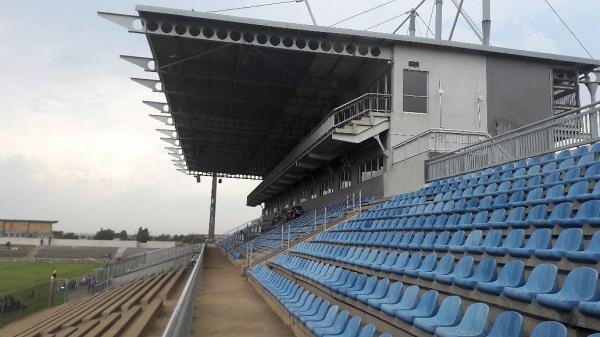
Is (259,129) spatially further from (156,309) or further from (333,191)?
(156,309)

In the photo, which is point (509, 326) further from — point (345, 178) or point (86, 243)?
point (86, 243)

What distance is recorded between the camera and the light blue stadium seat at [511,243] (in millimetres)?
5032

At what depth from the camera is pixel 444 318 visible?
418cm

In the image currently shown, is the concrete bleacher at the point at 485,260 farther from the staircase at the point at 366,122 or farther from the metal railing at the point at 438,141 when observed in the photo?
the staircase at the point at 366,122

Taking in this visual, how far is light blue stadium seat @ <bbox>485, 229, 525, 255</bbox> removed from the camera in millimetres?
5032

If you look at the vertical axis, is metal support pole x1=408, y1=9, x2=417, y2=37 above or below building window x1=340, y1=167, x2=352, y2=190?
above

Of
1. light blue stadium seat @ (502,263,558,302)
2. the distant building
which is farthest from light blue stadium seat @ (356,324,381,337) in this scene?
the distant building

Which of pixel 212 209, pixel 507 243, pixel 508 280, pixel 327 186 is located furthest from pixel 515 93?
pixel 212 209

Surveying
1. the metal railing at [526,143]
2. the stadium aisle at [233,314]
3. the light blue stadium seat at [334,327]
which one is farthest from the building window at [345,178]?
the light blue stadium seat at [334,327]

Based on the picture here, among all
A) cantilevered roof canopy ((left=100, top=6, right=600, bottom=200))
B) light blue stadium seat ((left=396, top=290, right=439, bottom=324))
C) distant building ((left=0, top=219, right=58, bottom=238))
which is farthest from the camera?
distant building ((left=0, top=219, right=58, bottom=238))

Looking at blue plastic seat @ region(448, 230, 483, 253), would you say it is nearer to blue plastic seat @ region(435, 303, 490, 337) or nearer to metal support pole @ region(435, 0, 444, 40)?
blue plastic seat @ region(435, 303, 490, 337)

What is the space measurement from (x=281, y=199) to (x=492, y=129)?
1119 inches

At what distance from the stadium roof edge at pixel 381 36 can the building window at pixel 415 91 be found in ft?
3.85

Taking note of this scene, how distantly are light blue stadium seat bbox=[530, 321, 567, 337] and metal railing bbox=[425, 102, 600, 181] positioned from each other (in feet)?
19.1
